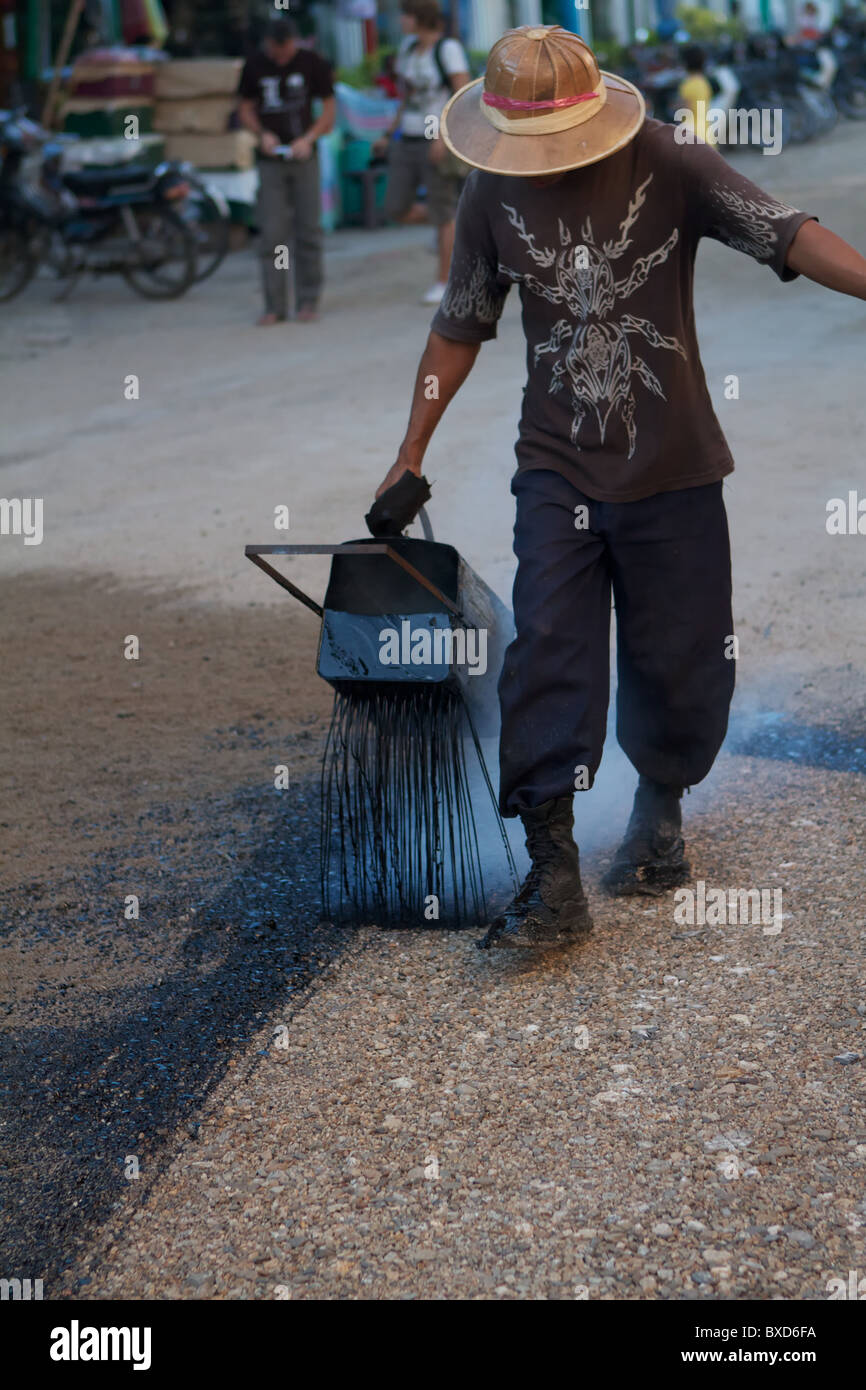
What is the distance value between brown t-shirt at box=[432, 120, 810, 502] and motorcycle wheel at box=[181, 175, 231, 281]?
9.91 metres

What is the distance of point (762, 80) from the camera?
2212cm

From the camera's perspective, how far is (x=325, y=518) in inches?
261

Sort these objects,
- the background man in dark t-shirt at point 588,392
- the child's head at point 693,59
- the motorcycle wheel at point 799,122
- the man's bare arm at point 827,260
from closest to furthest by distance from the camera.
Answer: the man's bare arm at point 827,260 < the background man in dark t-shirt at point 588,392 < the child's head at point 693,59 < the motorcycle wheel at point 799,122

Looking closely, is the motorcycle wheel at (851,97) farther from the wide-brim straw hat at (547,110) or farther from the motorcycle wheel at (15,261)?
the wide-brim straw hat at (547,110)

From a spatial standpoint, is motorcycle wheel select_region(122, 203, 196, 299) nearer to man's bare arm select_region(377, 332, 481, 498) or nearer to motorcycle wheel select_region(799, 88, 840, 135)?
man's bare arm select_region(377, 332, 481, 498)

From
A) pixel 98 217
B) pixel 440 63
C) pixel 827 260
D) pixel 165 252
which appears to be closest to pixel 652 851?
pixel 827 260

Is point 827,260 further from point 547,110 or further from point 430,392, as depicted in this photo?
point 430,392

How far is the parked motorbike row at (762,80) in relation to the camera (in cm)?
2128

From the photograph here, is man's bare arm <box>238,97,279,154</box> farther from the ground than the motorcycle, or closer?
farther from the ground

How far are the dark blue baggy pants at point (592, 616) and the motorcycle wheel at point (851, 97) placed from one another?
23.7 metres

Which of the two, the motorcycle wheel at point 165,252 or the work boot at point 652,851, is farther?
the motorcycle wheel at point 165,252

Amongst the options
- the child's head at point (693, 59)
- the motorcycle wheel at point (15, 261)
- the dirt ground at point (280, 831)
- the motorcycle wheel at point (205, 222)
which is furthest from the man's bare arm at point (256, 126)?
the child's head at point (693, 59)

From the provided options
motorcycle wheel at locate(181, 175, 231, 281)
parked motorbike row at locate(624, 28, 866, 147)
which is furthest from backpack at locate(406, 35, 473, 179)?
parked motorbike row at locate(624, 28, 866, 147)

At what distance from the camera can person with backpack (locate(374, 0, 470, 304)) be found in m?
10.3
